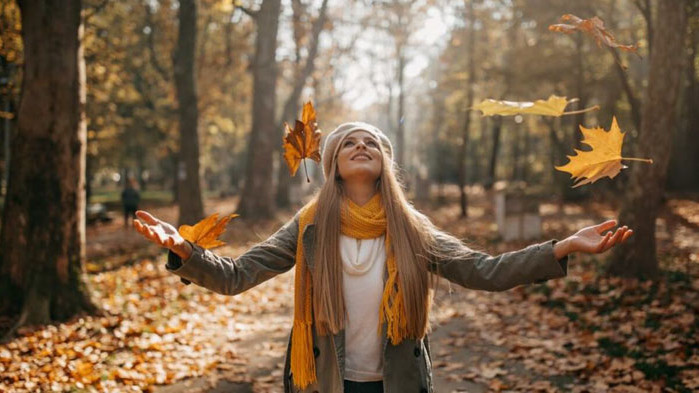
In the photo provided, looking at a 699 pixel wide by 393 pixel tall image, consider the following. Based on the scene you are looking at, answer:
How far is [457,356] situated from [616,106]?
1640 cm

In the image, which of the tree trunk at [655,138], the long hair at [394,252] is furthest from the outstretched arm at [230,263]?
the tree trunk at [655,138]

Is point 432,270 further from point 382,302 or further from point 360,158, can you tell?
point 360,158

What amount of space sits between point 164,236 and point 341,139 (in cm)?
103

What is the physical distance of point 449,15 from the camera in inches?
730

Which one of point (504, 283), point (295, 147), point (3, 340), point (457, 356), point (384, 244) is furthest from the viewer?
point (457, 356)

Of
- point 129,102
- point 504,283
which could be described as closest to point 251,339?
point 504,283

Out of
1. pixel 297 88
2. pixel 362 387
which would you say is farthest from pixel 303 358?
pixel 297 88

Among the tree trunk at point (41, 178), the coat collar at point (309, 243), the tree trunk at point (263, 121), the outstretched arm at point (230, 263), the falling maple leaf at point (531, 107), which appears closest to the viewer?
the outstretched arm at point (230, 263)

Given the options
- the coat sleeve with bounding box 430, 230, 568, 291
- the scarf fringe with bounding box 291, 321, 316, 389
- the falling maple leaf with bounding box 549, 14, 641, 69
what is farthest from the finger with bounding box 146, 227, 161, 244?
the falling maple leaf with bounding box 549, 14, 641, 69

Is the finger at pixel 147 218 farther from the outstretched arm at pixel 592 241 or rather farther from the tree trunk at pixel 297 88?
the tree trunk at pixel 297 88

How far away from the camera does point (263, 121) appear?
57.4ft

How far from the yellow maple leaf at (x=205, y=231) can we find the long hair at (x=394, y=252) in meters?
0.46

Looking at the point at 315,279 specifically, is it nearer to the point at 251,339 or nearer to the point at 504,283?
the point at 504,283

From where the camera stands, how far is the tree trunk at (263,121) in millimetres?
16625
